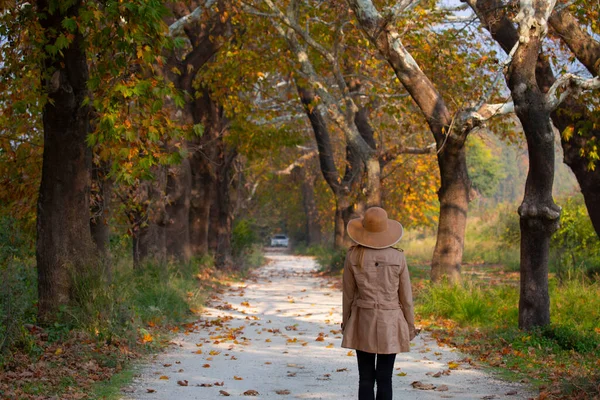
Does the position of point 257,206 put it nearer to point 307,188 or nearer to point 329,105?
point 307,188

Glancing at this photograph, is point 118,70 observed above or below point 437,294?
above

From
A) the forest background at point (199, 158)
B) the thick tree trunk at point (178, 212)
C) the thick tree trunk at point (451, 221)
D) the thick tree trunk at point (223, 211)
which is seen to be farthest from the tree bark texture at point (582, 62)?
the thick tree trunk at point (223, 211)

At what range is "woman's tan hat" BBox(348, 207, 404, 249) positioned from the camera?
678 cm

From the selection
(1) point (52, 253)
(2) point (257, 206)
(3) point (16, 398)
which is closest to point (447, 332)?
(1) point (52, 253)

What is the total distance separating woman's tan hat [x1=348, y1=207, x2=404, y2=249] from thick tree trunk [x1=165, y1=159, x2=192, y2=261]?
597 inches

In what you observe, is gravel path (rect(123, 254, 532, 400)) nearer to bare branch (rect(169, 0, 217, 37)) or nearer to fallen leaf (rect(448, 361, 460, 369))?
fallen leaf (rect(448, 361, 460, 369))

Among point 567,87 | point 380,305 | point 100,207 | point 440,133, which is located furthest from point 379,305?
point 440,133

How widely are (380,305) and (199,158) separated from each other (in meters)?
21.1

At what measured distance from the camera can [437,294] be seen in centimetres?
1552

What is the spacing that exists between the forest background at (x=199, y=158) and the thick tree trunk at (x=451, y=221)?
43mm

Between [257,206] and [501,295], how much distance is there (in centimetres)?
4419

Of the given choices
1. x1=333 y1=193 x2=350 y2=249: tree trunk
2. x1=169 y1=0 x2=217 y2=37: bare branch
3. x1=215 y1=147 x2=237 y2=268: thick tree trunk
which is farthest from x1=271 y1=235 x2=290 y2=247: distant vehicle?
x1=169 y1=0 x2=217 y2=37: bare branch

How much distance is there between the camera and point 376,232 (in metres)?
6.84

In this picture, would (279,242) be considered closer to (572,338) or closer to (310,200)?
(310,200)
